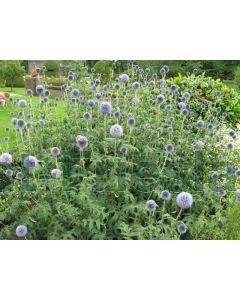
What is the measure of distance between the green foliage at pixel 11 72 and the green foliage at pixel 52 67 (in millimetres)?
658

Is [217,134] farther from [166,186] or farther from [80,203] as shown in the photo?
[80,203]

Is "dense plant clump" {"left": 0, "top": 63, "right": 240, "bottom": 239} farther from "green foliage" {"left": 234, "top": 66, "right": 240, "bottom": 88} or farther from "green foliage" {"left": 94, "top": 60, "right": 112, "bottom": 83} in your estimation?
"green foliage" {"left": 94, "top": 60, "right": 112, "bottom": 83}

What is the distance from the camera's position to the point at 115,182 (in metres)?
2.70

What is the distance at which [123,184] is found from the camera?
2770mm

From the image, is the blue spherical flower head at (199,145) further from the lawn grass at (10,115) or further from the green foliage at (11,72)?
the green foliage at (11,72)

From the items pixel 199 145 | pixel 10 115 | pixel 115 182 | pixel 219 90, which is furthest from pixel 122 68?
pixel 115 182

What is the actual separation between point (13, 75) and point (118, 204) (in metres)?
3.98

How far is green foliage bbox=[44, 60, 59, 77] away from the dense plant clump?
283cm

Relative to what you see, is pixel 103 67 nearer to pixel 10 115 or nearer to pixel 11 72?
pixel 11 72

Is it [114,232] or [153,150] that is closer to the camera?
[114,232]

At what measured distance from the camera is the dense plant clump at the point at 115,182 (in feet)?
8.28

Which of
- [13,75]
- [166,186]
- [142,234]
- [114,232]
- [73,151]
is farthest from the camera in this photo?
[13,75]
